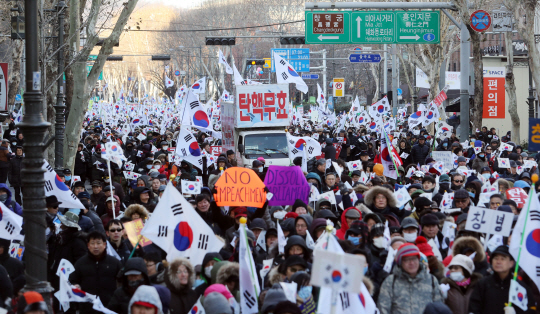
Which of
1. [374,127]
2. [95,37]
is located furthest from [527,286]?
[374,127]

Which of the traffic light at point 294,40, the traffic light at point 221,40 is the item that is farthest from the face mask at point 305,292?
the traffic light at point 221,40

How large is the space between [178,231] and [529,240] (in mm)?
3192

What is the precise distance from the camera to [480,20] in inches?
798

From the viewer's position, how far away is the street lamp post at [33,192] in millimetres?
6637

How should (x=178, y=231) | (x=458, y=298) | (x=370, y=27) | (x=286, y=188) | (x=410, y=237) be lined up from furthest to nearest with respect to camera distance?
(x=370, y=27), (x=286, y=188), (x=410, y=237), (x=178, y=231), (x=458, y=298)

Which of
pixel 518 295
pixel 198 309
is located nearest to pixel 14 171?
pixel 198 309

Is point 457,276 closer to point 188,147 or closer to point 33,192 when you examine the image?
point 33,192

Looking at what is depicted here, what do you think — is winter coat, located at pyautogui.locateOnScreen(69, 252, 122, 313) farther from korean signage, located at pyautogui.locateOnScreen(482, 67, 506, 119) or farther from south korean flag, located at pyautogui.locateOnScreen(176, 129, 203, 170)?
korean signage, located at pyautogui.locateOnScreen(482, 67, 506, 119)

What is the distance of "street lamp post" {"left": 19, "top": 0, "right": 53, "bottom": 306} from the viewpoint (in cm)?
664

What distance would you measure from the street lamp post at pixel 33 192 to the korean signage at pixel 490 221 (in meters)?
4.02

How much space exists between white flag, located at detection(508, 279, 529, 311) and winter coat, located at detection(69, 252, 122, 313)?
3.52 m

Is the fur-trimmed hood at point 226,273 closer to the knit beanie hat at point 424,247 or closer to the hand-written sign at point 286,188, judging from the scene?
the knit beanie hat at point 424,247

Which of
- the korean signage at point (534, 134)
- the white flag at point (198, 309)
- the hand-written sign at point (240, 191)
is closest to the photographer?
the white flag at point (198, 309)

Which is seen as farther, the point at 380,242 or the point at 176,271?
the point at 380,242
